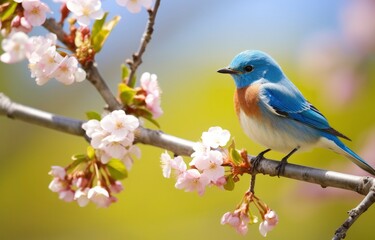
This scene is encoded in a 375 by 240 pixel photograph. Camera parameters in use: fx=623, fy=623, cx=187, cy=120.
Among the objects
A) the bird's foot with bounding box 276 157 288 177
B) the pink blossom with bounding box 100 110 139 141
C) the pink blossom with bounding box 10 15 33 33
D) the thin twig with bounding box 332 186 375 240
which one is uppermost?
the pink blossom with bounding box 10 15 33 33

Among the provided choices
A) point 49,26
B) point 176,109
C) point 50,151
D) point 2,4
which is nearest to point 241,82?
point 49,26

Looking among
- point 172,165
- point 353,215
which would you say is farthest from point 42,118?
point 353,215

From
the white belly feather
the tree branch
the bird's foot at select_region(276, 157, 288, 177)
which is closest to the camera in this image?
the tree branch

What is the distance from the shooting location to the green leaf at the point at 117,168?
270cm

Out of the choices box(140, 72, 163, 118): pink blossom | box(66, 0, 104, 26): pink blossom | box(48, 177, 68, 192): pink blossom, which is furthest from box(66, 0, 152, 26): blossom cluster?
box(48, 177, 68, 192): pink blossom

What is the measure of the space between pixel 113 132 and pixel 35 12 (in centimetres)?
62

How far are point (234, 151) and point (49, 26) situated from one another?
114 centimetres

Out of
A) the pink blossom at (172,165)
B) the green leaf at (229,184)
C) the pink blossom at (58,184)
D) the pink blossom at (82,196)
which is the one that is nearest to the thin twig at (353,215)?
the green leaf at (229,184)

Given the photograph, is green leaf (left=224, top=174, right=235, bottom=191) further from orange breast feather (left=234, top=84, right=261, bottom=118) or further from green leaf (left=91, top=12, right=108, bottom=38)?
green leaf (left=91, top=12, right=108, bottom=38)

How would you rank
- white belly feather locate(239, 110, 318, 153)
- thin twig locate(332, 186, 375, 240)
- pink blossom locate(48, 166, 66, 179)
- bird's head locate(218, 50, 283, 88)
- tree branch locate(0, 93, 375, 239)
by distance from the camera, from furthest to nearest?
1. bird's head locate(218, 50, 283, 88)
2. white belly feather locate(239, 110, 318, 153)
3. pink blossom locate(48, 166, 66, 179)
4. tree branch locate(0, 93, 375, 239)
5. thin twig locate(332, 186, 375, 240)

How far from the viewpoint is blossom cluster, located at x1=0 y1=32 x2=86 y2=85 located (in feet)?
7.78

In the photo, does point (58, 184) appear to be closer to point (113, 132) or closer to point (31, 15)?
point (113, 132)

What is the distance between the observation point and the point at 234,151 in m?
2.40

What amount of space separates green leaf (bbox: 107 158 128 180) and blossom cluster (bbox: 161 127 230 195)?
35 centimetres
